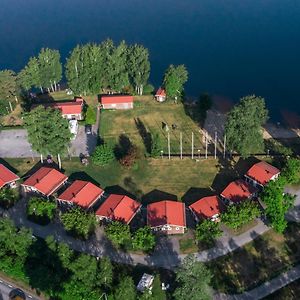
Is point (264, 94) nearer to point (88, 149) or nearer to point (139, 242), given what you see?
point (88, 149)

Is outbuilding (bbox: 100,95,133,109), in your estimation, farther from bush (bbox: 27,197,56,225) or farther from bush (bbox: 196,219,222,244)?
bush (bbox: 196,219,222,244)

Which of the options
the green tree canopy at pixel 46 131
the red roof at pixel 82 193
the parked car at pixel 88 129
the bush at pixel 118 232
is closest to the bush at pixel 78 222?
the bush at pixel 118 232

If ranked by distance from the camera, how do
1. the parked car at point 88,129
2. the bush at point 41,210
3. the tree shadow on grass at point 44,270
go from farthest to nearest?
the parked car at point 88,129, the bush at point 41,210, the tree shadow on grass at point 44,270

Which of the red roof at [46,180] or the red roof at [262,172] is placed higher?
the red roof at [262,172]

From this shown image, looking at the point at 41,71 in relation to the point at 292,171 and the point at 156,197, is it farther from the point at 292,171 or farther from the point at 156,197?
the point at 292,171

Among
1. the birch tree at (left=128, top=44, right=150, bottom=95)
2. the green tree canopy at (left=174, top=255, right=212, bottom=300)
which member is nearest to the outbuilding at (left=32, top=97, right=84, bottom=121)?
the birch tree at (left=128, top=44, right=150, bottom=95)

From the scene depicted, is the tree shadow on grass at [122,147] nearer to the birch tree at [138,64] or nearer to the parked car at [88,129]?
the parked car at [88,129]

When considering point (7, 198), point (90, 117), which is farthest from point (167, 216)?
point (90, 117)
